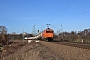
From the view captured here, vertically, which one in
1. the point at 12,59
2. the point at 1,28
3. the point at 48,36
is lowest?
the point at 12,59

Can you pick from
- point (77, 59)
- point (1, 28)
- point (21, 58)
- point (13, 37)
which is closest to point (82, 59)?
point (77, 59)

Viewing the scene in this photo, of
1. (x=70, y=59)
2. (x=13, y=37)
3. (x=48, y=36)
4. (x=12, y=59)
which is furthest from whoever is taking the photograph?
(x=13, y=37)

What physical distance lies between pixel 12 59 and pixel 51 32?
37.9m

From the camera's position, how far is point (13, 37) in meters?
154

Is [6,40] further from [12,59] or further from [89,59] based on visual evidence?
[89,59]

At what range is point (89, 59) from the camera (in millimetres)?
11125

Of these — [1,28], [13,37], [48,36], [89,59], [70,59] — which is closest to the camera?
[89,59]

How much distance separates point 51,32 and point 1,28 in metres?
59.9

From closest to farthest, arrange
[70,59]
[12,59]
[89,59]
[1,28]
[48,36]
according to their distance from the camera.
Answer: [89,59] → [70,59] → [12,59] → [48,36] → [1,28]

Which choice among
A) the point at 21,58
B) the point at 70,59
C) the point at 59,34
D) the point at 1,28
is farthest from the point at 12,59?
the point at 1,28

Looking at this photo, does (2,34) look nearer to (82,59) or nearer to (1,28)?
(1,28)

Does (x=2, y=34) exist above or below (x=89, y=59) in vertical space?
above

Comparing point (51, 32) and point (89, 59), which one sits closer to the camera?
point (89, 59)

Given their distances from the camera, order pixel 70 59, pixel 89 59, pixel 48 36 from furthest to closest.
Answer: pixel 48 36
pixel 70 59
pixel 89 59
